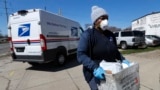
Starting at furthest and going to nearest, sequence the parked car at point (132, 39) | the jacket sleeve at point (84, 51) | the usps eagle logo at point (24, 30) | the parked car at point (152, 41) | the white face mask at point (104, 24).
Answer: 1. the parked car at point (152, 41)
2. the parked car at point (132, 39)
3. the usps eagle logo at point (24, 30)
4. the white face mask at point (104, 24)
5. the jacket sleeve at point (84, 51)

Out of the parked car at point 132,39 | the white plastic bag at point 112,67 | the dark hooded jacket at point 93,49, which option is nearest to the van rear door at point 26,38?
the dark hooded jacket at point 93,49

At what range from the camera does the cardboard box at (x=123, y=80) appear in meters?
2.54

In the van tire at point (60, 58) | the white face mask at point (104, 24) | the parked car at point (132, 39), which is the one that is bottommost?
the van tire at point (60, 58)

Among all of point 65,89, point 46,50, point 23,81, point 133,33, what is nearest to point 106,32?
point 65,89

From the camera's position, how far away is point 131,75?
2834 mm

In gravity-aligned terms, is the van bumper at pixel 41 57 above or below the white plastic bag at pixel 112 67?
below

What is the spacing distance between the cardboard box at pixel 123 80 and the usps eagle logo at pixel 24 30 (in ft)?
23.7

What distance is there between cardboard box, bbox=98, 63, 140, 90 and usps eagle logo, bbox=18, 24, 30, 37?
7.23 m

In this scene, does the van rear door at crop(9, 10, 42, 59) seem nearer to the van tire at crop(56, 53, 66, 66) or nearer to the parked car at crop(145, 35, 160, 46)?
the van tire at crop(56, 53, 66, 66)

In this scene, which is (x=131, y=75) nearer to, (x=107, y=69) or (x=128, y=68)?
(x=128, y=68)

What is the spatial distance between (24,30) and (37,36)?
876 millimetres

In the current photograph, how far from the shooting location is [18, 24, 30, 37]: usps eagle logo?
9.45 m

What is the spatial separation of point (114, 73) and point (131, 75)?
1.42ft

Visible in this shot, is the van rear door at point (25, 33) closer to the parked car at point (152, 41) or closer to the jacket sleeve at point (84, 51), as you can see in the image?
the jacket sleeve at point (84, 51)
